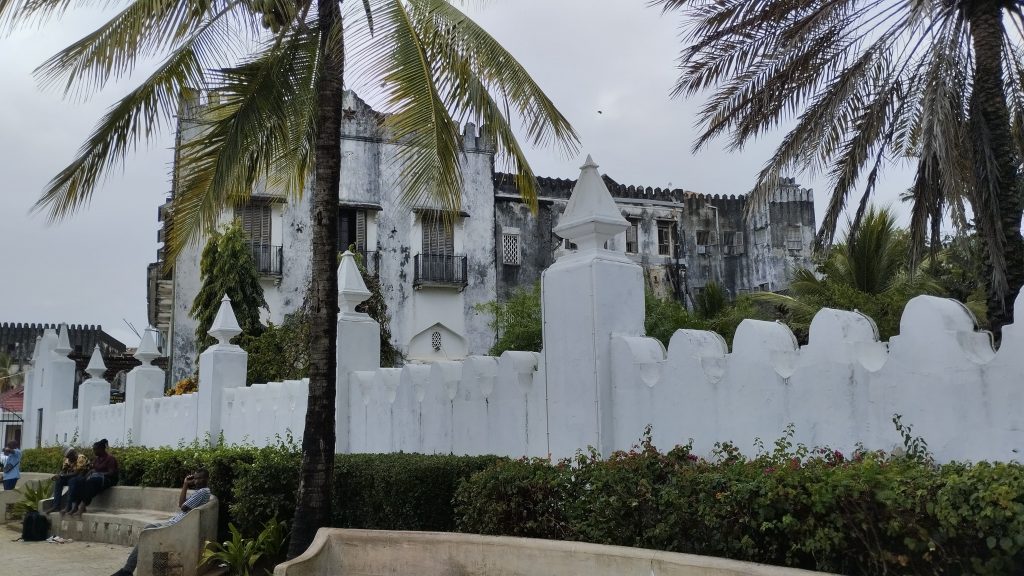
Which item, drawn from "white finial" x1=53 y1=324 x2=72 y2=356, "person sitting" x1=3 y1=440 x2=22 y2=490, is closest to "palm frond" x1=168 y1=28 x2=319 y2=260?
"person sitting" x1=3 y1=440 x2=22 y2=490

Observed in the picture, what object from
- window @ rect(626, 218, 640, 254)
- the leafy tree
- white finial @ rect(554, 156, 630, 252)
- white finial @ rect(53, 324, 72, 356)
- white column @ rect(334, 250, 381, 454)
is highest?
window @ rect(626, 218, 640, 254)

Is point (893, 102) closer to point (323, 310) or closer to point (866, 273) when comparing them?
point (323, 310)

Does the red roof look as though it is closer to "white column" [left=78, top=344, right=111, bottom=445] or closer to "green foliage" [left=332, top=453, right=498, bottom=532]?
"white column" [left=78, top=344, right=111, bottom=445]

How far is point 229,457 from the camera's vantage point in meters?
11.0

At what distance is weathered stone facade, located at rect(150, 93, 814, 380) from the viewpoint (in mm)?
31672

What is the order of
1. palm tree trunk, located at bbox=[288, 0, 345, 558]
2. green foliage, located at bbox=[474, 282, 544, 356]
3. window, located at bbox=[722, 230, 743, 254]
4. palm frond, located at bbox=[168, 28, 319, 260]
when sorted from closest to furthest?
palm tree trunk, located at bbox=[288, 0, 345, 558]
palm frond, located at bbox=[168, 28, 319, 260]
green foliage, located at bbox=[474, 282, 544, 356]
window, located at bbox=[722, 230, 743, 254]

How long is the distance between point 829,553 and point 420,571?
3.45m

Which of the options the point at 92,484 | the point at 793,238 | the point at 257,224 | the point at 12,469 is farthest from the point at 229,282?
the point at 793,238

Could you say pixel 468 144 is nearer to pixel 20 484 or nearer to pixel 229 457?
pixel 20 484

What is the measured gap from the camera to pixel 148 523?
11930 millimetres

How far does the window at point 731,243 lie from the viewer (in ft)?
136

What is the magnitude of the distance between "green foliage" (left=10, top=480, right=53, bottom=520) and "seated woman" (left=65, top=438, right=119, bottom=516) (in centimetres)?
207

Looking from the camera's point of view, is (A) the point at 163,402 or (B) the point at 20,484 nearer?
(A) the point at 163,402

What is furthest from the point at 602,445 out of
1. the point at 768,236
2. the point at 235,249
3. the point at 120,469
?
the point at 768,236
